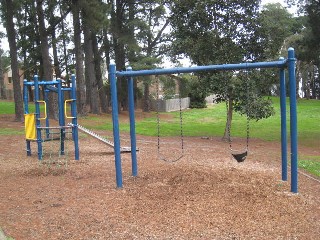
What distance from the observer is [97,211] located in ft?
17.8

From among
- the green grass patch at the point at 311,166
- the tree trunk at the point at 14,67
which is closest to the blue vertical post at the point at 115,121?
the green grass patch at the point at 311,166

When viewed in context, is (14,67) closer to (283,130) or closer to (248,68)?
(248,68)

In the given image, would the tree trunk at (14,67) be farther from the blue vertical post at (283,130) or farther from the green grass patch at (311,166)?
the blue vertical post at (283,130)

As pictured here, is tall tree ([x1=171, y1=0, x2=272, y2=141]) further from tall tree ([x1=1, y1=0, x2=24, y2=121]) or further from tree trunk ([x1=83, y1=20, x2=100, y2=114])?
tree trunk ([x1=83, y1=20, x2=100, y2=114])

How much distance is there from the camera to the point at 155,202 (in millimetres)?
5793

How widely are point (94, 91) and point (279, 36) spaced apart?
51.6ft

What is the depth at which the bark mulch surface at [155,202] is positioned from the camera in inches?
183

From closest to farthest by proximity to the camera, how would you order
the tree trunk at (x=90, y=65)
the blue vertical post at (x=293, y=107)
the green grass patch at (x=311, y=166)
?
the blue vertical post at (x=293, y=107)
the green grass patch at (x=311, y=166)
the tree trunk at (x=90, y=65)

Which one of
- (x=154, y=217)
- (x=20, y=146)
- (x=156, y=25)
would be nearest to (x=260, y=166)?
(x=154, y=217)

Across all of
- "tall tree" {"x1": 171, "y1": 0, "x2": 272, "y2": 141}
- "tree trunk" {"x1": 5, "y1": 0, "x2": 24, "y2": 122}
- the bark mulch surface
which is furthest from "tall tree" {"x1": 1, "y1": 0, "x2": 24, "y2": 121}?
the bark mulch surface

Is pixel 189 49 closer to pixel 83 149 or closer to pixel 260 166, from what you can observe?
pixel 83 149

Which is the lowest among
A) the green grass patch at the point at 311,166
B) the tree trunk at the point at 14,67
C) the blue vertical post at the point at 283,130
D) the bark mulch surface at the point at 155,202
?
the green grass patch at the point at 311,166

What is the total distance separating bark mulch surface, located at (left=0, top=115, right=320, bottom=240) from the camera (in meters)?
4.65

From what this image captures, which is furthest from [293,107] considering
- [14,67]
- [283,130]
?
[14,67]
